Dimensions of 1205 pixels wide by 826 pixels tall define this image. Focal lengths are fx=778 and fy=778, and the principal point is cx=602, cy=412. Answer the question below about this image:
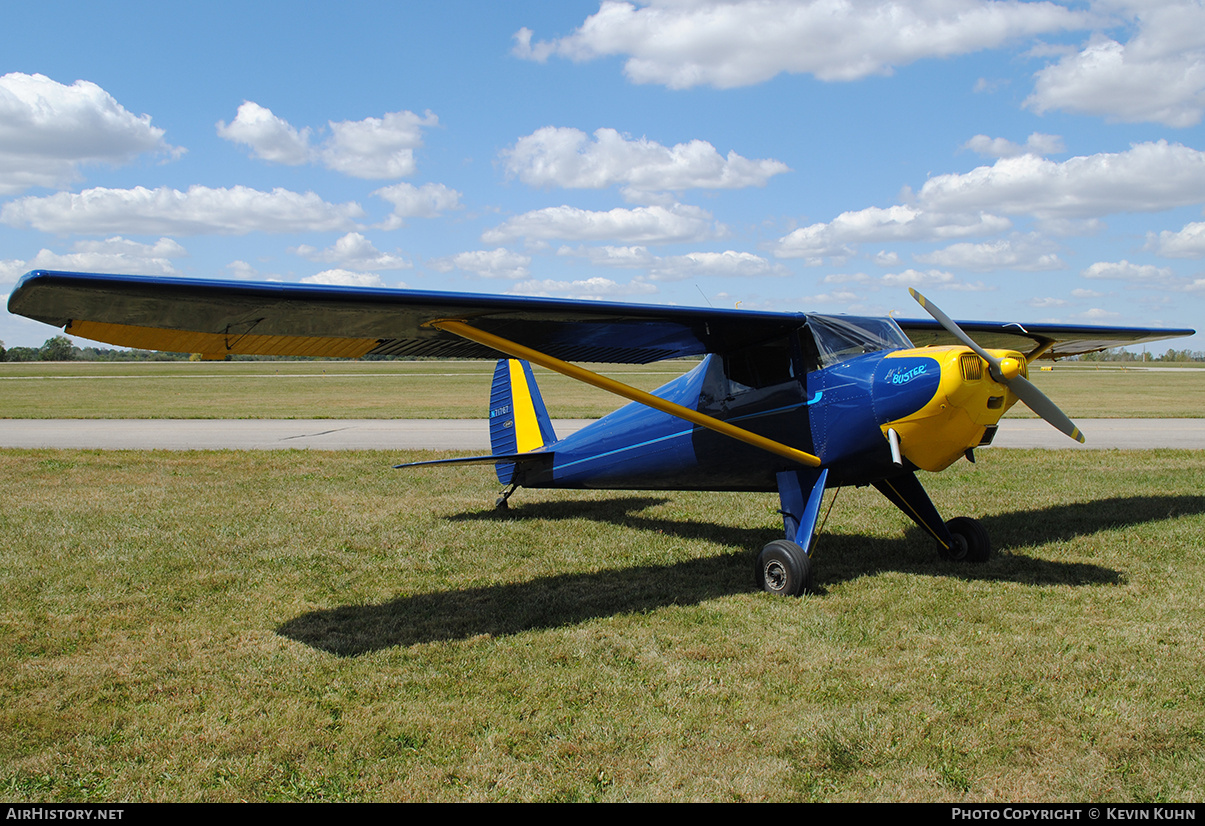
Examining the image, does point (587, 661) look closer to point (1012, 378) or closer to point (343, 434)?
point (1012, 378)

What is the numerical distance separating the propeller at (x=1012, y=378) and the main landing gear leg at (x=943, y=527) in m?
1.32

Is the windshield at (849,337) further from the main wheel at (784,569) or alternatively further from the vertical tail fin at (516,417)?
the vertical tail fin at (516,417)

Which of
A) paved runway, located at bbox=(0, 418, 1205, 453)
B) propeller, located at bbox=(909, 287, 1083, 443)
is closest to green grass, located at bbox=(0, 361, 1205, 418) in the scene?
paved runway, located at bbox=(0, 418, 1205, 453)

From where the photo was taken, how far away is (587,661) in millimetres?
4867

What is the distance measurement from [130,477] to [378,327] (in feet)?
28.4

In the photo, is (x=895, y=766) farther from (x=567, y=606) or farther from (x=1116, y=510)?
(x=1116, y=510)

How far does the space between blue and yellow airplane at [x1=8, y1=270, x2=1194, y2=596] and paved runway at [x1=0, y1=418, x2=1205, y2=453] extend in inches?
328

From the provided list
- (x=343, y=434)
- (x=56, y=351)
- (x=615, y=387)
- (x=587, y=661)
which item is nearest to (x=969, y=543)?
(x=615, y=387)

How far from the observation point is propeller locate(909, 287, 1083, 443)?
5840 mm

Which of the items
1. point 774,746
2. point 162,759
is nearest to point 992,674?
point 774,746

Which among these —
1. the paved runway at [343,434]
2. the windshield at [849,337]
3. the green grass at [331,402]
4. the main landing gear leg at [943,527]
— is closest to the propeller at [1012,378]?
the windshield at [849,337]

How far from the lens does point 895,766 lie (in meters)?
3.55

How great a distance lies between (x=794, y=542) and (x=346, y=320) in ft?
13.3

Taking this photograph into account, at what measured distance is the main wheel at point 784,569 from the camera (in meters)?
6.19
